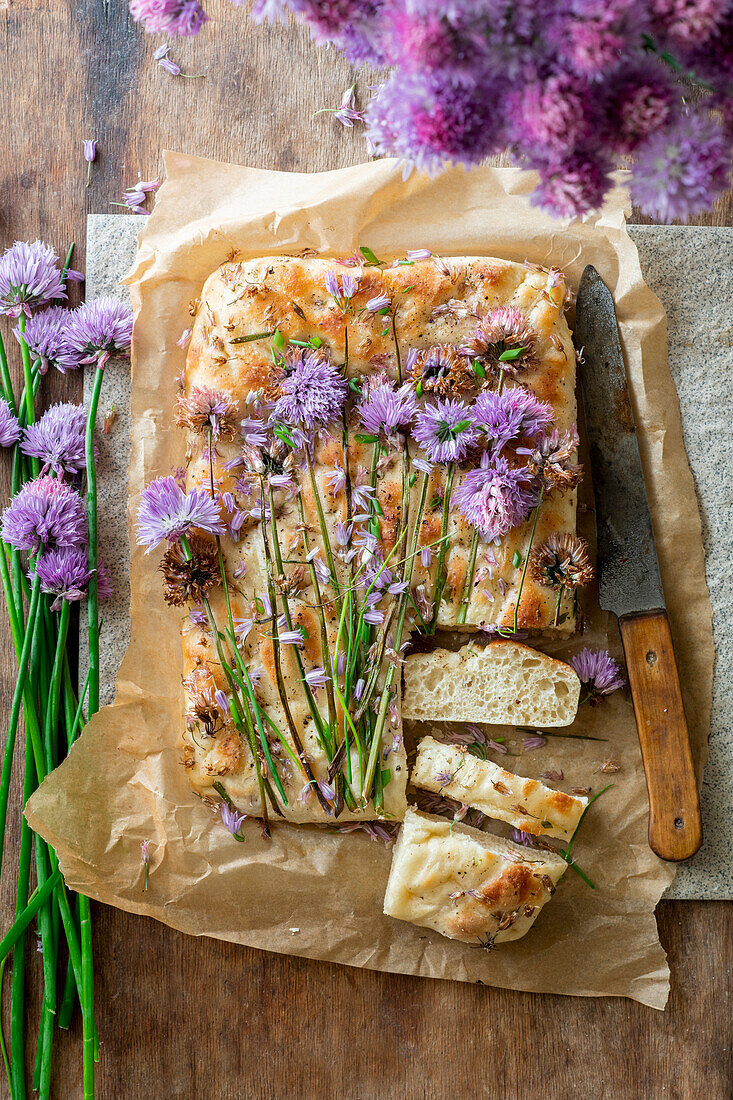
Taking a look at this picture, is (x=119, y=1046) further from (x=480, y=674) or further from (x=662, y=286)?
(x=662, y=286)

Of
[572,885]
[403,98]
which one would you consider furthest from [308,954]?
[403,98]

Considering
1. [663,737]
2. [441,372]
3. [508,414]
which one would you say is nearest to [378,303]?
[441,372]

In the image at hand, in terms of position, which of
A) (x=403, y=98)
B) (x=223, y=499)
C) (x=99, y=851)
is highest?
(x=403, y=98)

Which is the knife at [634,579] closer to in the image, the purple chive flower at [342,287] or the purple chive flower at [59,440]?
the purple chive flower at [342,287]

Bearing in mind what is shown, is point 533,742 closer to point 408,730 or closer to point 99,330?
point 408,730

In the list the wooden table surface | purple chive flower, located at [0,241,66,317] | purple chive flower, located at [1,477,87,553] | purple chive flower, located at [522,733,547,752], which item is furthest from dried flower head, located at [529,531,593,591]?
purple chive flower, located at [0,241,66,317]

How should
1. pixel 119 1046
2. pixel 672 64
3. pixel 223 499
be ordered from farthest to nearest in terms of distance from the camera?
pixel 119 1046 < pixel 223 499 < pixel 672 64

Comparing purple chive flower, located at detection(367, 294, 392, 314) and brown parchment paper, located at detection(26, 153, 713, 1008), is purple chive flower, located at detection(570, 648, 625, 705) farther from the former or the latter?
purple chive flower, located at detection(367, 294, 392, 314)
